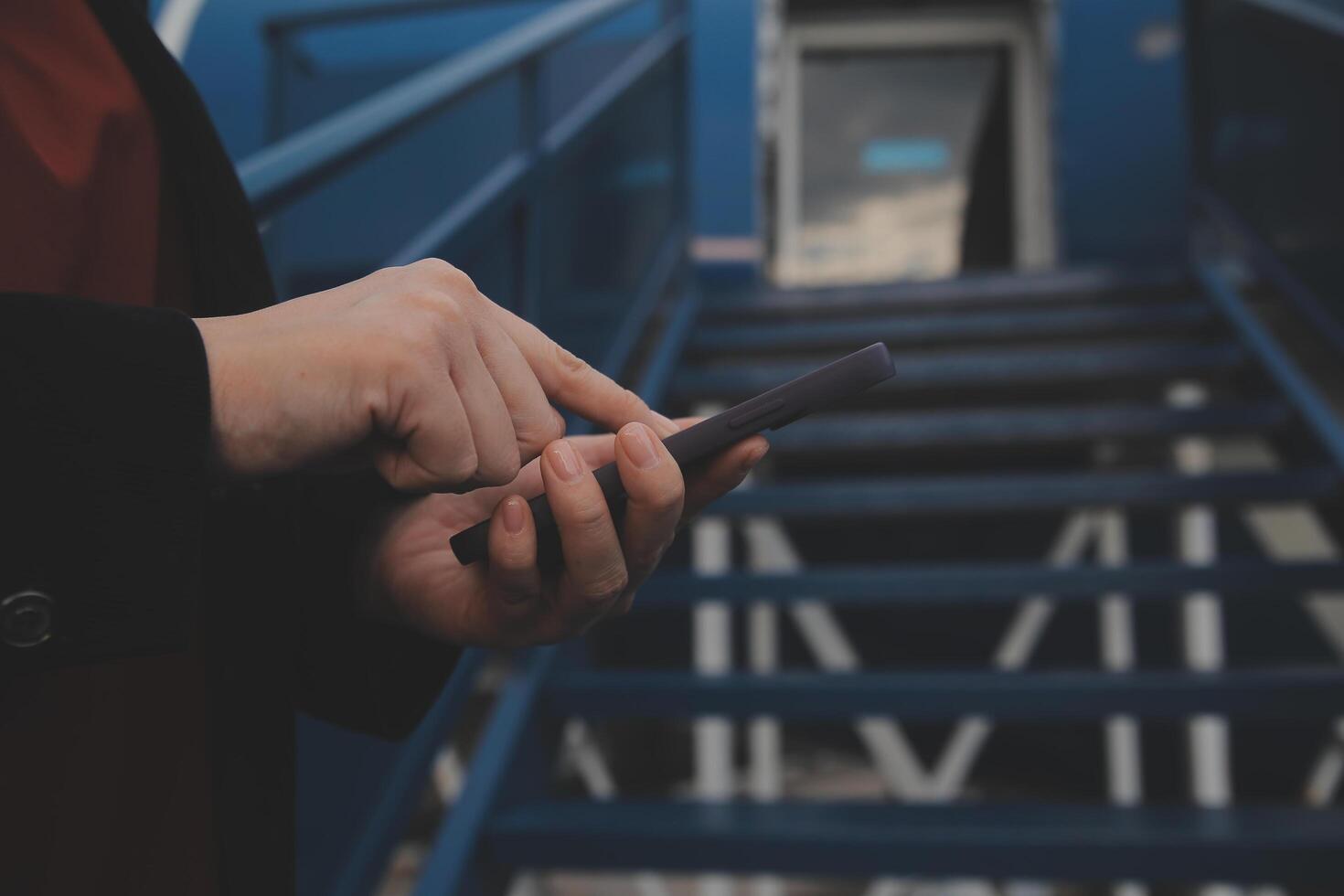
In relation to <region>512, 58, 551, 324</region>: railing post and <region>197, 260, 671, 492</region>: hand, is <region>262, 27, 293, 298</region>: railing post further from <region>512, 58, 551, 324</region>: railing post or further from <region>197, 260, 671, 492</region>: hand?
<region>197, 260, 671, 492</region>: hand

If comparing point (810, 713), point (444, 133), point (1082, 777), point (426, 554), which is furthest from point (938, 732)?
point (426, 554)

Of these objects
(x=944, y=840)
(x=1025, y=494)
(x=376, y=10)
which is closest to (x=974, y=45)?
(x=376, y=10)

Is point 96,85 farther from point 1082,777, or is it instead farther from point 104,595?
point 1082,777

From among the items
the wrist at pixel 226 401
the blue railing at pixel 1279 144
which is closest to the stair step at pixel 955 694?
the blue railing at pixel 1279 144

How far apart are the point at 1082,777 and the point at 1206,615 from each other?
2179mm

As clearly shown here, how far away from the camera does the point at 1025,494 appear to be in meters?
1.67

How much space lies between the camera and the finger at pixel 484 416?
36cm

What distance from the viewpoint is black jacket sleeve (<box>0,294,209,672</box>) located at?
29cm

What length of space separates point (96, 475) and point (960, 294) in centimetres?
247

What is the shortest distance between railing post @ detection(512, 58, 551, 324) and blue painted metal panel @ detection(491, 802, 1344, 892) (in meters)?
0.77

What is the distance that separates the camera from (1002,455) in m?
4.29

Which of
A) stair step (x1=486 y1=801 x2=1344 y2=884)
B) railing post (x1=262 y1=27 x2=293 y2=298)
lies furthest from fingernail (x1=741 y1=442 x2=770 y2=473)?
railing post (x1=262 y1=27 x2=293 y2=298)

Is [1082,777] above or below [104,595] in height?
below

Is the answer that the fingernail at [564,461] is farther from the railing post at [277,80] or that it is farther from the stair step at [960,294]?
the railing post at [277,80]
